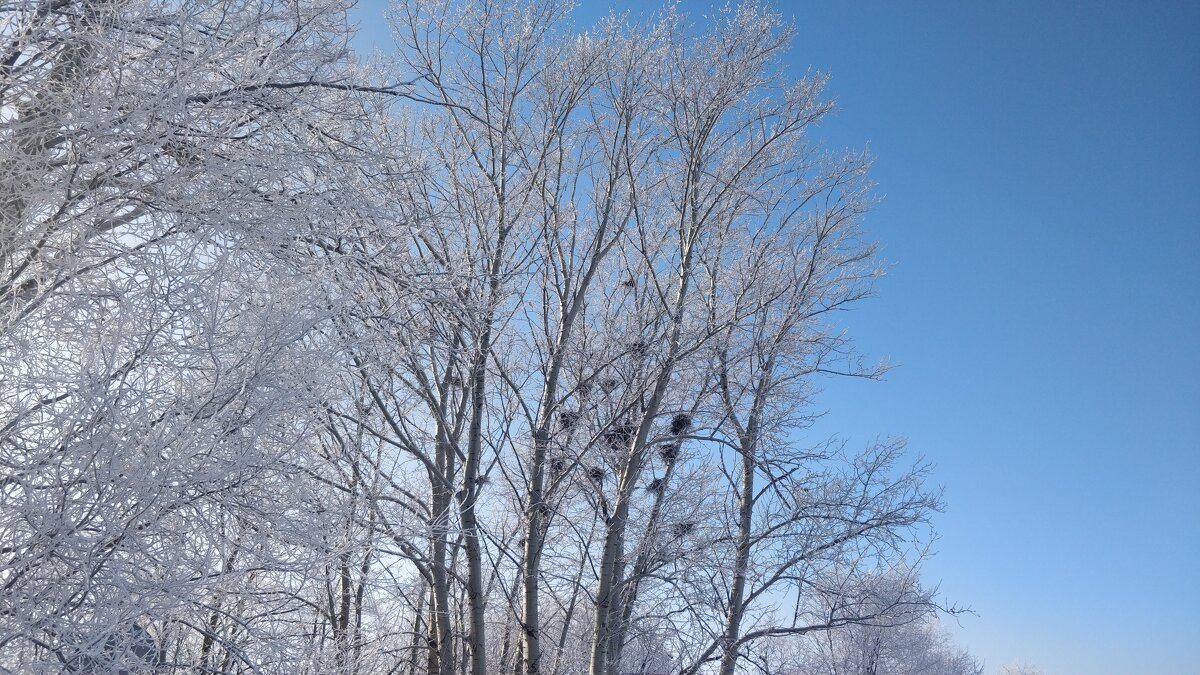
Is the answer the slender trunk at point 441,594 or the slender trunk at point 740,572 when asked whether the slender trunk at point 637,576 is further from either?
the slender trunk at point 441,594

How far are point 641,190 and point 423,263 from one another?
143 inches

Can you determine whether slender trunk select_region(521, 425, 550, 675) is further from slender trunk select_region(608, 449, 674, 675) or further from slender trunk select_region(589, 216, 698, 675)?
slender trunk select_region(608, 449, 674, 675)

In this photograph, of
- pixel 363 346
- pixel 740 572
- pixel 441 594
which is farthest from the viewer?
pixel 740 572

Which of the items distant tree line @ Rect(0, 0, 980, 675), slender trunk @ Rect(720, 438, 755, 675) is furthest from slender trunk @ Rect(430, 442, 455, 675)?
slender trunk @ Rect(720, 438, 755, 675)

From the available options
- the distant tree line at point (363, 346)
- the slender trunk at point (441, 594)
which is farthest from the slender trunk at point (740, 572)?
the slender trunk at point (441, 594)

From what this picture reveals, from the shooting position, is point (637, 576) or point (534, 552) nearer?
point (534, 552)

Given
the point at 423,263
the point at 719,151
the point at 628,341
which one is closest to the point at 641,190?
the point at 719,151

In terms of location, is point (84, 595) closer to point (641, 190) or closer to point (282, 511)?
point (282, 511)

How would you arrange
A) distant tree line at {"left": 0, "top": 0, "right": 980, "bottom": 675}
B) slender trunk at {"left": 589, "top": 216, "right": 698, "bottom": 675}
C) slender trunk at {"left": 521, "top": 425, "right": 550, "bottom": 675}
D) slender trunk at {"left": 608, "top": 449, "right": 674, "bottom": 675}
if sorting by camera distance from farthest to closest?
slender trunk at {"left": 608, "top": 449, "right": 674, "bottom": 675}
slender trunk at {"left": 589, "top": 216, "right": 698, "bottom": 675}
slender trunk at {"left": 521, "top": 425, "right": 550, "bottom": 675}
distant tree line at {"left": 0, "top": 0, "right": 980, "bottom": 675}

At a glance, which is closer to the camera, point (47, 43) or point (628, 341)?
point (47, 43)

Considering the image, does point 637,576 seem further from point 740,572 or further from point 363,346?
point 363,346

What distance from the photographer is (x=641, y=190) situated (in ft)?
31.6

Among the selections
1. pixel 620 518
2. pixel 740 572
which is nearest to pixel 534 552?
pixel 620 518

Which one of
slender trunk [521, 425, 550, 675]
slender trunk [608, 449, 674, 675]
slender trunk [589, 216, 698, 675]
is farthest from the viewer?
slender trunk [608, 449, 674, 675]
